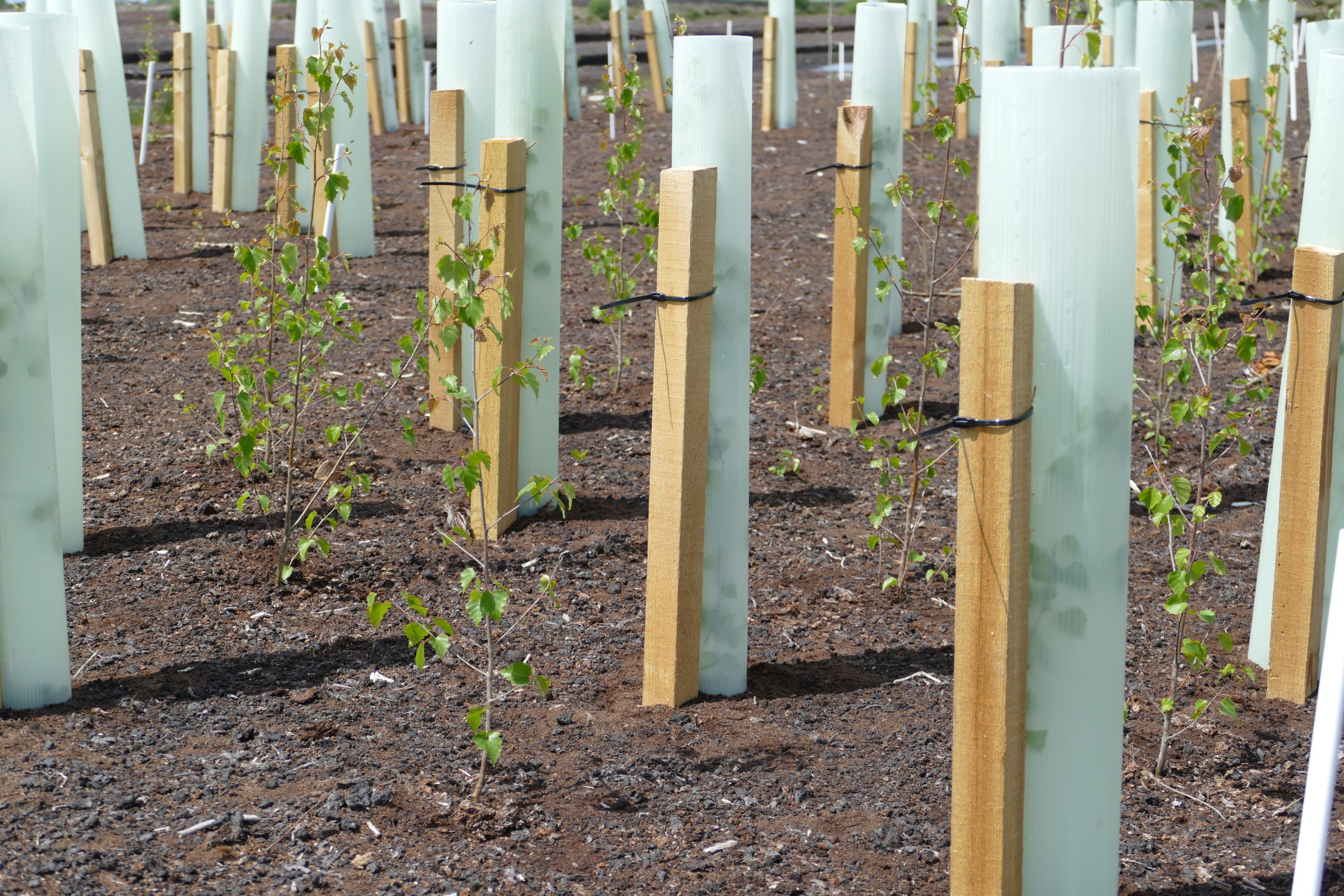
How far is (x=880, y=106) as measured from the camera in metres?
6.09

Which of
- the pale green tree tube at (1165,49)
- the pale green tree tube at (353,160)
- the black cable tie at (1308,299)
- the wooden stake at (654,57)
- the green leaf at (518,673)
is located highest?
the wooden stake at (654,57)

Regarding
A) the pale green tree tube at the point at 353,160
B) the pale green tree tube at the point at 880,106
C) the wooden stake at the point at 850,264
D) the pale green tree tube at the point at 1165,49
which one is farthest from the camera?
the pale green tree tube at the point at 353,160

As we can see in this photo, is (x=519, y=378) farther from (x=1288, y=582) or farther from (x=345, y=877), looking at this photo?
(x=1288, y=582)

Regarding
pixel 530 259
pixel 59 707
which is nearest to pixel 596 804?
pixel 59 707

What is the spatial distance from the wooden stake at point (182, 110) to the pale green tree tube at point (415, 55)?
3.87 metres

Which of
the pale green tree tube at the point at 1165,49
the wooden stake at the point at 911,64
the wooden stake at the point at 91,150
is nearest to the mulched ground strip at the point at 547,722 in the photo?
the wooden stake at the point at 91,150

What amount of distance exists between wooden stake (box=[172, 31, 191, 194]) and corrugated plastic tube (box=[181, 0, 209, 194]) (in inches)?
2.4

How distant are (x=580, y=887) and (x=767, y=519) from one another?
2317 millimetres

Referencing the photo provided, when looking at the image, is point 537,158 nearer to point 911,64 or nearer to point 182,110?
point 182,110

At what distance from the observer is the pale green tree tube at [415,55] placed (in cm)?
1401

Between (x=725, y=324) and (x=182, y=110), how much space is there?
7946 millimetres

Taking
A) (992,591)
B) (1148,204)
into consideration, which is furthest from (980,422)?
(1148,204)

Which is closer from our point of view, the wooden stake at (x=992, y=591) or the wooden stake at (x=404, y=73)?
the wooden stake at (x=992, y=591)

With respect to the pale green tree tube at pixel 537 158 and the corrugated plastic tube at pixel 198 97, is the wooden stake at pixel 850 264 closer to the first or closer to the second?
the pale green tree tube at pixel 537 158
